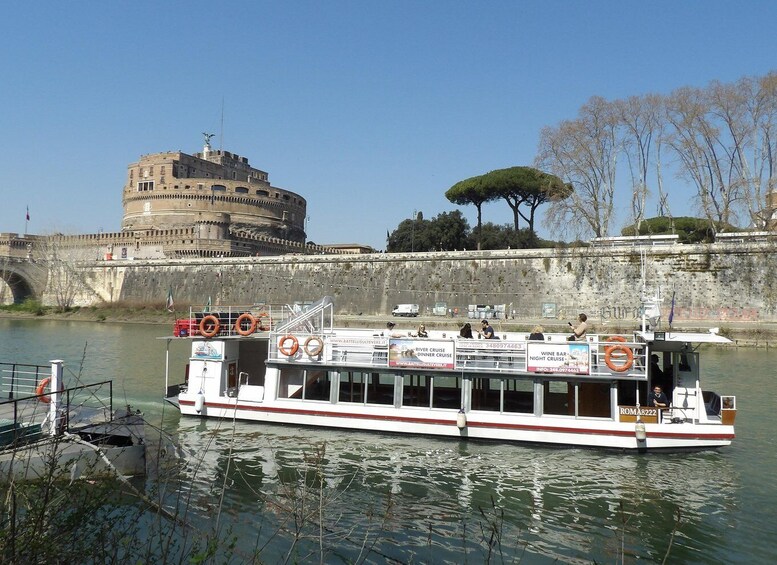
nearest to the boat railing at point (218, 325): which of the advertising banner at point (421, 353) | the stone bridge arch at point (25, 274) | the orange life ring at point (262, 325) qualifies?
the orange life ring at point (262, 325)

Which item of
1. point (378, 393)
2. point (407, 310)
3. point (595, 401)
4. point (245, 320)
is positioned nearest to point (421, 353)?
point (378, 393)

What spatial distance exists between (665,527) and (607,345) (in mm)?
4985

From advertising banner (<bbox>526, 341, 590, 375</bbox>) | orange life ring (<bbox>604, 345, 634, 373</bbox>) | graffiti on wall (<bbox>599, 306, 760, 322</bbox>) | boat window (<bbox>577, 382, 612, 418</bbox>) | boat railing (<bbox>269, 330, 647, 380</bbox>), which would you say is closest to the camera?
orange life ring (<bbox>604, 345, 634, 373</bbox>)

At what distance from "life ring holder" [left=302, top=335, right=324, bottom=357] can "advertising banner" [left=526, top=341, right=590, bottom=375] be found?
5.30 m

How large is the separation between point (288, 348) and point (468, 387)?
191 inches

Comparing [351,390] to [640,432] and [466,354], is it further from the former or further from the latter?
[640,432]

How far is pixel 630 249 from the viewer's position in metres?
42.9

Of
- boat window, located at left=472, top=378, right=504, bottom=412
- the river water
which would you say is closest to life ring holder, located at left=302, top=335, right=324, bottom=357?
the river water

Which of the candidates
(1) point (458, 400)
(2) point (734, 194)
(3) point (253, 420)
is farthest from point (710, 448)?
(2) point (734, 194)

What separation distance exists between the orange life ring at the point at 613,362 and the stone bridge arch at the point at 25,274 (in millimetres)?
70159

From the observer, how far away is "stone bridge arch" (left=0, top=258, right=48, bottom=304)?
68.8 metres

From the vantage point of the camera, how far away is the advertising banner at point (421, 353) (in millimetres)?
15383

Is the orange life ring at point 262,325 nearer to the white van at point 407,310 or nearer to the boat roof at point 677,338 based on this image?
the boat roof at point 677,338

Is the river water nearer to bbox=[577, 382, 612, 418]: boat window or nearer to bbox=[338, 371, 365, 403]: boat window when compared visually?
bbox=[577, 382, 612, 418]: boat window
